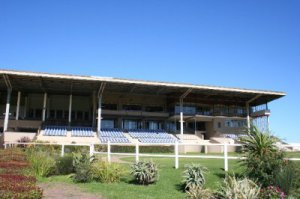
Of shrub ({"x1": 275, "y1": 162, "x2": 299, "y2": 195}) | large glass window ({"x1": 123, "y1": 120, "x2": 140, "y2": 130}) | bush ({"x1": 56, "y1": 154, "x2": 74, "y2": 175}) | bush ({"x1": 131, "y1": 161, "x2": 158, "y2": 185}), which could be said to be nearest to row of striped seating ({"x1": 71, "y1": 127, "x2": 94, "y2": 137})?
large glass window ({"x1": 123, "y1": 120, "x2": 140, "y2": 130})

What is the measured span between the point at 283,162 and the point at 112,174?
6.15 m

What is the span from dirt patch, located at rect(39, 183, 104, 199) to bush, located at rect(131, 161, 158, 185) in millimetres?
2180

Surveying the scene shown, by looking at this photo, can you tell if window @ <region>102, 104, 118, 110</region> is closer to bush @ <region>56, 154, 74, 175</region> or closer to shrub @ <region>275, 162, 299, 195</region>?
bush @ <region>56, 154, 74, 175</region>

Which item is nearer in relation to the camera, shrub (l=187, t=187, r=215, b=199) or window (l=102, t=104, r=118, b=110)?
shrub (l=187, t=187, r=215, b=199)

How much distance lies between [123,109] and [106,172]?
41.7 metres

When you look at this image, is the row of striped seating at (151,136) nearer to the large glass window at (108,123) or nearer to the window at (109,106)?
the large glass window at (108,123)

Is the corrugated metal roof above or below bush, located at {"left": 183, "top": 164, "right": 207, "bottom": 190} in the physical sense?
above

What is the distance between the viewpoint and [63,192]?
10.7m

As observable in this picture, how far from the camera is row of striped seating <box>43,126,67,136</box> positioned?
4619 centimetres

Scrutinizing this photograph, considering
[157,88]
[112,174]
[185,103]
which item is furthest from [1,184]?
[185,103]

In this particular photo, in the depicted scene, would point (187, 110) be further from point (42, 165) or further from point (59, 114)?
point (42, 165)

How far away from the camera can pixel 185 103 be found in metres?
55.2

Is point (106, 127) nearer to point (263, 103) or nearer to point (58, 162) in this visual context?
point (263, 103)

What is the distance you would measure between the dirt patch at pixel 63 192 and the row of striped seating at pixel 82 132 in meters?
35.6
